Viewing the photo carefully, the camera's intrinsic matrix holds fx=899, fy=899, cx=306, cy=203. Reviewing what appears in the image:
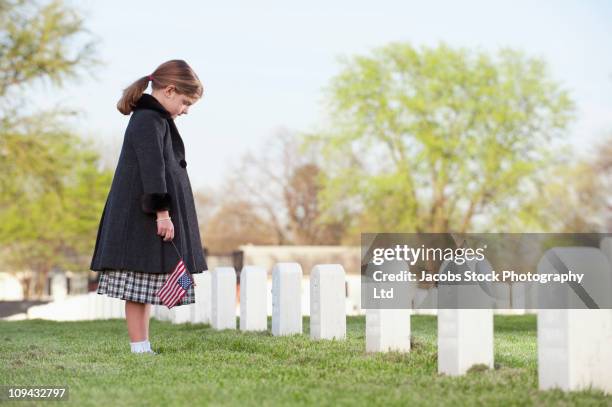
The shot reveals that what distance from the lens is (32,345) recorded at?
6.55 meters

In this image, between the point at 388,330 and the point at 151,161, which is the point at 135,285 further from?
the point at 388,330

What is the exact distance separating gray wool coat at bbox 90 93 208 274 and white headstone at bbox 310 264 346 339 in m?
1.07

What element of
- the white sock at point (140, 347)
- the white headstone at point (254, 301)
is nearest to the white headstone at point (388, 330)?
the white sock at point (140, 347)

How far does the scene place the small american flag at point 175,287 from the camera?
566 centimetres

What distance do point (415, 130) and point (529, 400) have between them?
31328 mm

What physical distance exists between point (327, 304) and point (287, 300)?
72 cm

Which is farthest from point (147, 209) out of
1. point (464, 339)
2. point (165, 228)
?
point (464, 339)

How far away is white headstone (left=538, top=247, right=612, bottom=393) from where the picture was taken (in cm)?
390

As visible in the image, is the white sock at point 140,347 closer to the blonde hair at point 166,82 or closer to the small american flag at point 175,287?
the small american flag at point 175,287

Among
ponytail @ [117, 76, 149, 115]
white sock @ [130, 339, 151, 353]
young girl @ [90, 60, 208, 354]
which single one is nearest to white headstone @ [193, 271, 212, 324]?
young girl @ [90, 60, 208, 354]

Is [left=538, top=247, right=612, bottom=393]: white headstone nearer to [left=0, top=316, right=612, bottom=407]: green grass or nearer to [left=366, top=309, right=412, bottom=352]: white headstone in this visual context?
[left=0, top=316, right=612, bottom=407]: green grass

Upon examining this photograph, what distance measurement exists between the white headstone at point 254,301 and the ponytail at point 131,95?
2.28 m

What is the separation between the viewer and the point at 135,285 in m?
5.80

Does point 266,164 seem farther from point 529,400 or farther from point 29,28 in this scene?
point 529,400
